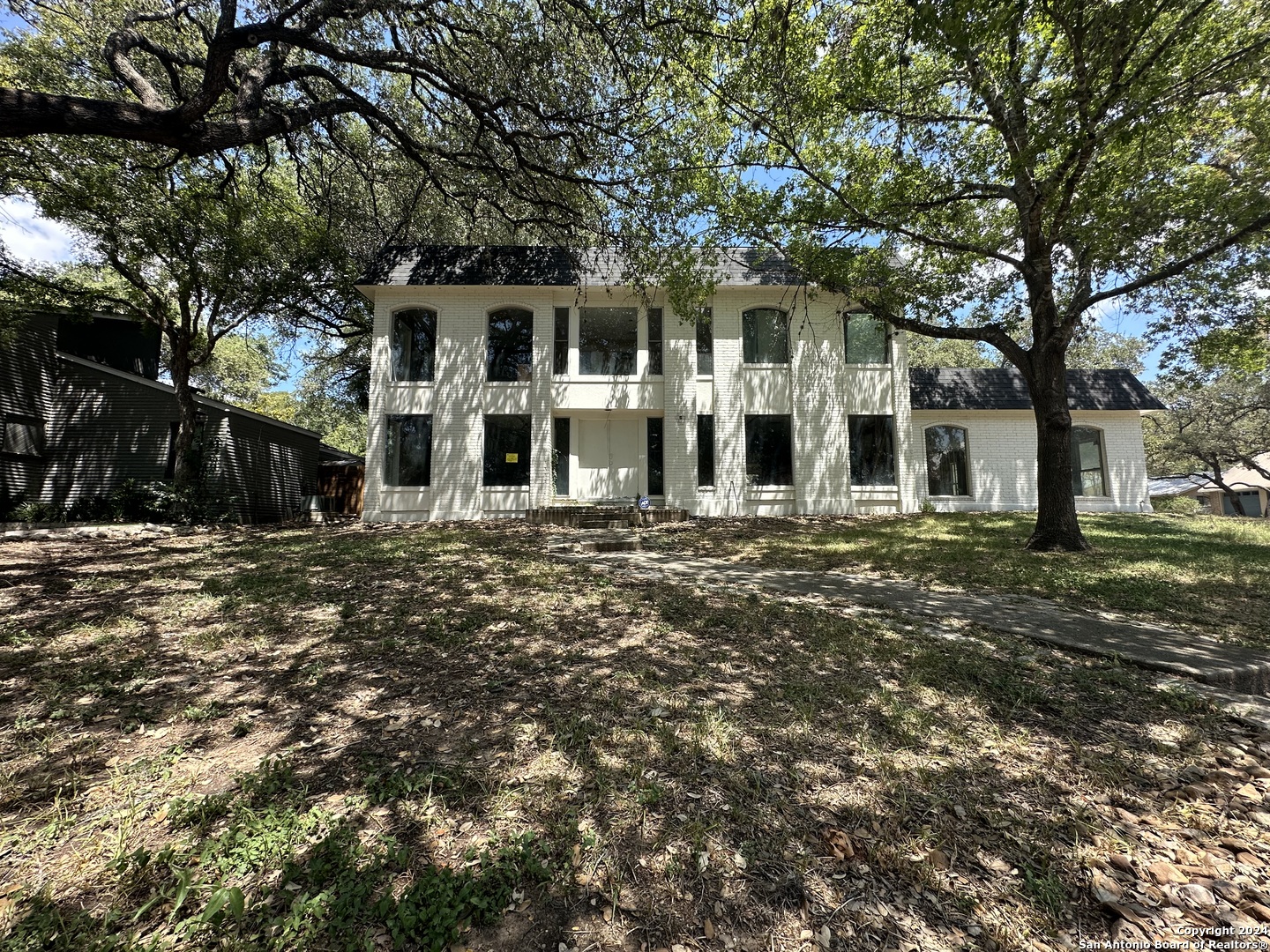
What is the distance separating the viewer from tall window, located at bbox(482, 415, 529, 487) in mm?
13500

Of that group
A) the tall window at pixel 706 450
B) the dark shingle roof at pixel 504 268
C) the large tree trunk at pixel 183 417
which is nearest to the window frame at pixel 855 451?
the tall window at pixel 706 450

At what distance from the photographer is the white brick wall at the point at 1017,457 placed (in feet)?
48.8

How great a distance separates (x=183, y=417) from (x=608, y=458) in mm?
10645

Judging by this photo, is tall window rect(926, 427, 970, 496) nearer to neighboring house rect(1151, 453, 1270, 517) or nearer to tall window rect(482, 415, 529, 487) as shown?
tall window rect(482, 415, 529, 487)

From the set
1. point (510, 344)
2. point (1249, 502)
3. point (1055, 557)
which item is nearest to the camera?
point (1055, 557)

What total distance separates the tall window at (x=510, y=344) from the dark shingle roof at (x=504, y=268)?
0.94m

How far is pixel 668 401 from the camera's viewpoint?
1346 cm

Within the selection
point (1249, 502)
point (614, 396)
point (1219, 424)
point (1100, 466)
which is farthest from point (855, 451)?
point (1249, 502)

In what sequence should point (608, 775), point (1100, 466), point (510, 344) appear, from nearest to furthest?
point (608, 775)
point (510, 344)
point (1100, 466)

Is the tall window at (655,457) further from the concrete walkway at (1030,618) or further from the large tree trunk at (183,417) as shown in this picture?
the large tree trunk at (183,417)

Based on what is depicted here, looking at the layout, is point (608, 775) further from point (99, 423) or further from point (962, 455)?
point (99, 423)

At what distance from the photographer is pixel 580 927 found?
1624 millimetres

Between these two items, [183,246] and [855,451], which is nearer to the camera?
[183,246]

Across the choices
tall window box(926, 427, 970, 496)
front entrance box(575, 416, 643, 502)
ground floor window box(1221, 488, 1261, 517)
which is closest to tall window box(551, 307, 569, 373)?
front entrance box(575, 416, 643, 502)
